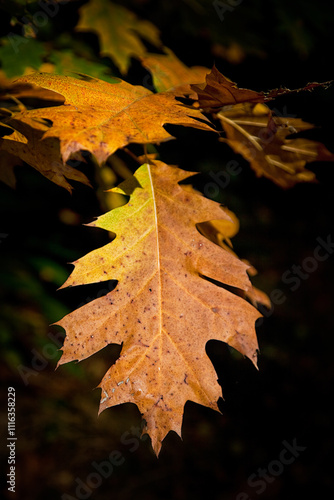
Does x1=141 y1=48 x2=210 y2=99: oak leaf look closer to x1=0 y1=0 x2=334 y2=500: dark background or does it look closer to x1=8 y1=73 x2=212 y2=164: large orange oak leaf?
x1=8 y1=73 x2=212 y2=164: large orange oak leaf

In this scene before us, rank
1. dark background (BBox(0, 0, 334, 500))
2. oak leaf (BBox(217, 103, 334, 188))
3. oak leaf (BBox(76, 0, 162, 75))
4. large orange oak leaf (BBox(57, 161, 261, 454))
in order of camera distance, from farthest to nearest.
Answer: dark background (BBox(0, 0, 334, 500)) → oak leaf (BBox(76, 0, 162, 75)) → oak leaf (BBox(217, 103, 334, 188)) → large orange oak leaf (BBox(57, 161, 261, 454))

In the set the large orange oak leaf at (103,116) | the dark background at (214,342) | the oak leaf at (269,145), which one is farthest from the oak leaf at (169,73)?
the dark background at (214,342)

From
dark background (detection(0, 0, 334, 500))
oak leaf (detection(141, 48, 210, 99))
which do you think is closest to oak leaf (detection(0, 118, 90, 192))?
oak leaf (detection(141, 48, 210, 99))

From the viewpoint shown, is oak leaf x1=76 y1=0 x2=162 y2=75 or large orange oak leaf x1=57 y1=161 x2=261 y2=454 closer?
large orange oak leaf x1=57 y1=161 x2=261 y2=454

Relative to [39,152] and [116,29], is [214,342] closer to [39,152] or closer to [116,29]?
[116,29]

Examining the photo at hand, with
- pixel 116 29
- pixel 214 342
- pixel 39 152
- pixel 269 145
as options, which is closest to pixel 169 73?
pixel 269 145

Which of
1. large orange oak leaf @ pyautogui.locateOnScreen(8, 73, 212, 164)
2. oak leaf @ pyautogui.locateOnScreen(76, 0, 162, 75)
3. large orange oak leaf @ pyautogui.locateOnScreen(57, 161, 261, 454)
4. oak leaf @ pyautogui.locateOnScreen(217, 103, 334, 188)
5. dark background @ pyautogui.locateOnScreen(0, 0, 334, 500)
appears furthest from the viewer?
dark background @ pyautogui.locateOnScreen(0, 0, 334, 500)

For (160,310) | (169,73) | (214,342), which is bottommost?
(214,342)

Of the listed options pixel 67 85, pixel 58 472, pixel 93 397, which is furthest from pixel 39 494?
pixel 67 85
